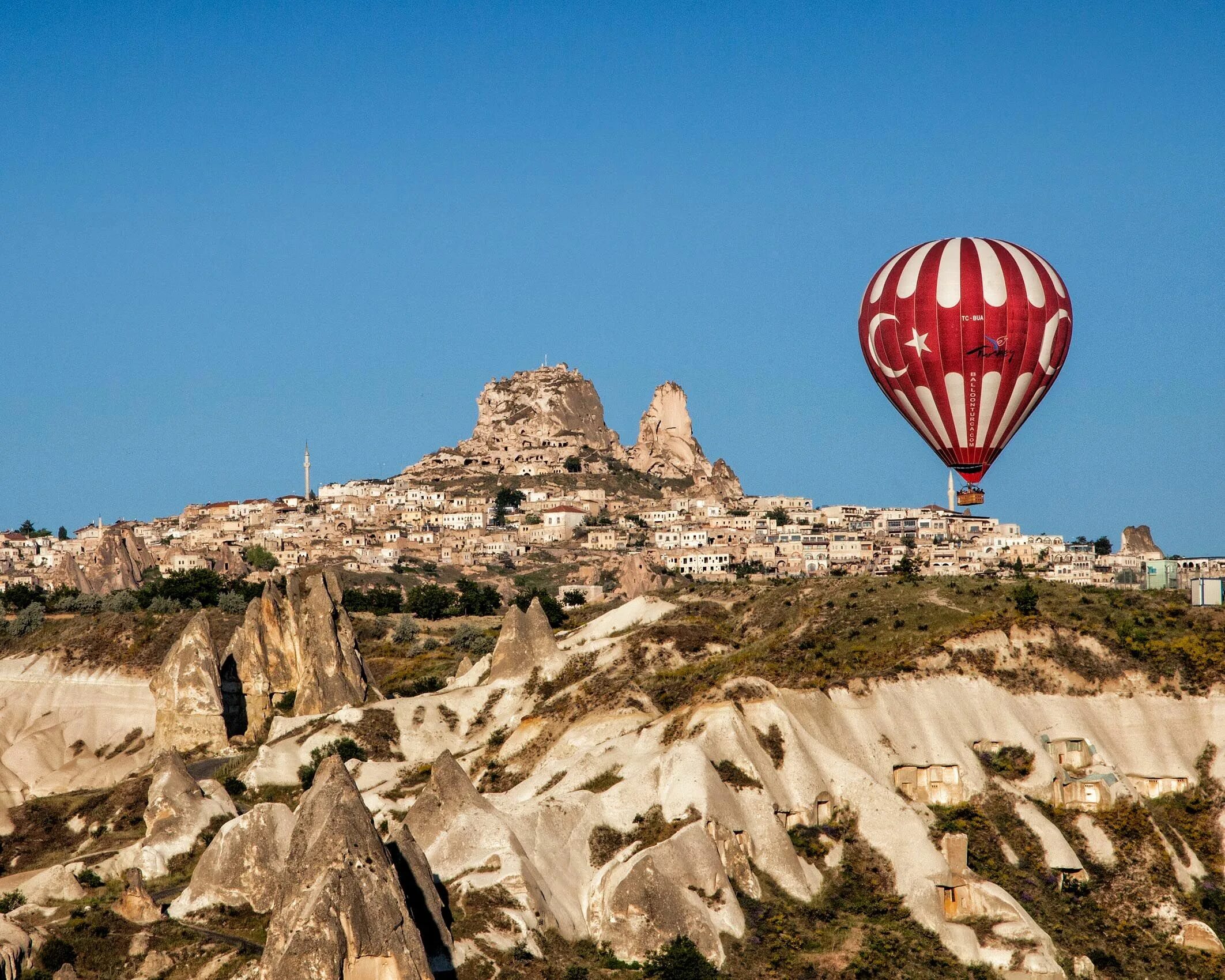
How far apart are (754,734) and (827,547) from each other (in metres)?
102

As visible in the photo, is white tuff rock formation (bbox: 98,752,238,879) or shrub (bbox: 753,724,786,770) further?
white tuff rock formation (bbox: 98,752,238,879)

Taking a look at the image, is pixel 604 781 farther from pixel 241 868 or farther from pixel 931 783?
pixel 241 868

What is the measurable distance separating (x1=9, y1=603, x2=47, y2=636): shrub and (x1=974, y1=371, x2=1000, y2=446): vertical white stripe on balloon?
54.7 meters

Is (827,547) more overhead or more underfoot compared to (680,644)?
more overhead

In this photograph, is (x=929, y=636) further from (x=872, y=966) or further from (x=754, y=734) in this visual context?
(x=872, y=966)

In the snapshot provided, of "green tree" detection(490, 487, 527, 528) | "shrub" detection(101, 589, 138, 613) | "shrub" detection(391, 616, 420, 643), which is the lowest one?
"shrub" detection(391, 616, 420, 643)

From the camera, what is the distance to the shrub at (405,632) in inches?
3696

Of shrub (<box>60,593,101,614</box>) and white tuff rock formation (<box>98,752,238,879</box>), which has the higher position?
shrub (<box>60,593,101,614</box>)

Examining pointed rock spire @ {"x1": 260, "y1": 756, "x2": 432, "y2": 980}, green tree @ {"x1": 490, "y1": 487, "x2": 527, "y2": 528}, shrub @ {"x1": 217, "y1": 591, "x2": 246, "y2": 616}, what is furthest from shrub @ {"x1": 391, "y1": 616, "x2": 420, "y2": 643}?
green tree @ {"x1": 490, "y1": 487, "x2": 527, "y2": 528}

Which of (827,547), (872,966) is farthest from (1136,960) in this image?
(827,547)

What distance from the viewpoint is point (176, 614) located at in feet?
303

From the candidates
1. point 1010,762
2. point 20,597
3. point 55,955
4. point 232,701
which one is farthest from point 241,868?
point 20,597

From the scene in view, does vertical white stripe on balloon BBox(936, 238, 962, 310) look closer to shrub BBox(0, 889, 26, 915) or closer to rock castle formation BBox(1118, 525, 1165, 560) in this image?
shrub BBox(0, 889, 26, 915)

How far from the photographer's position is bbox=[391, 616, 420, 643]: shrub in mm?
93875
